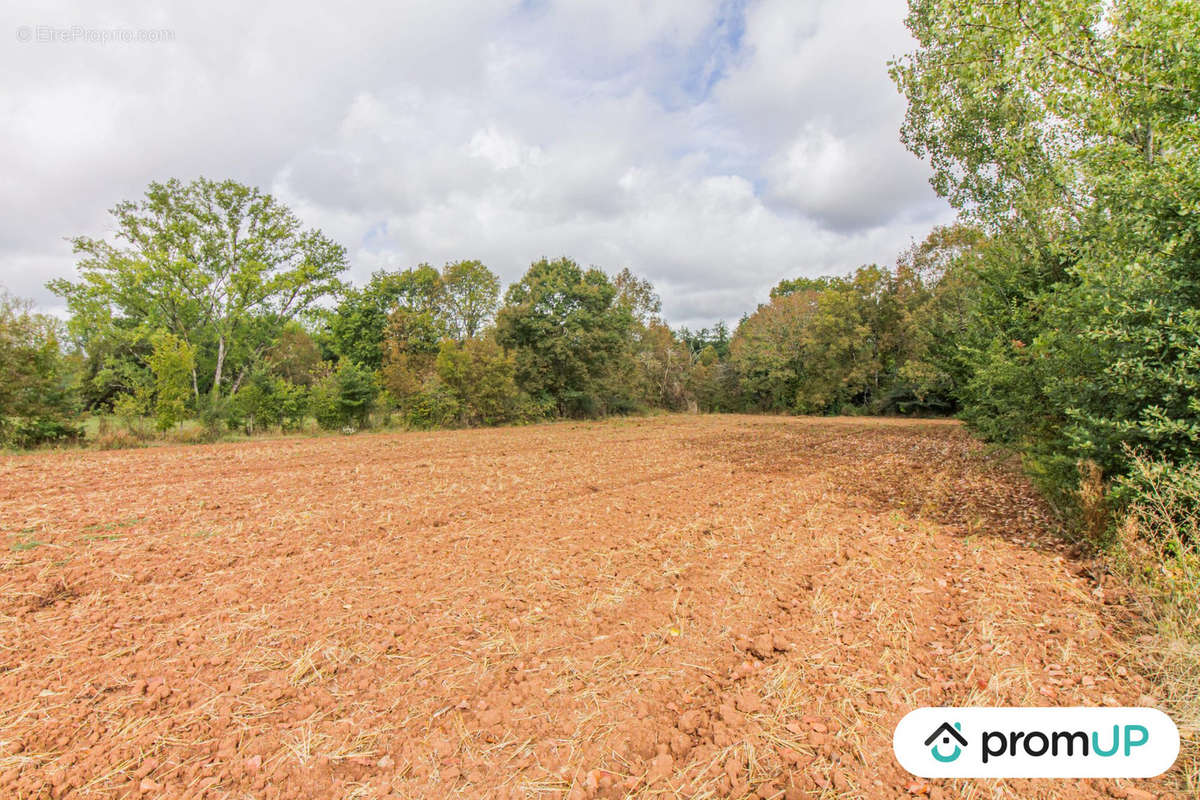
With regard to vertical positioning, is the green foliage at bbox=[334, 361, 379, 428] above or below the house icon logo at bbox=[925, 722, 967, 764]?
above

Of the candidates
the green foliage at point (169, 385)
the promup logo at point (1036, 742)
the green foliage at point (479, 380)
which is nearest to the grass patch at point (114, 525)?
the promup logo at point (1036, 742)

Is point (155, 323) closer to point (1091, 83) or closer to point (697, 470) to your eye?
point (697, 470)

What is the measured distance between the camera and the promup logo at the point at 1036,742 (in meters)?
2.29

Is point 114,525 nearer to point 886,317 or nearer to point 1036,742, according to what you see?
point 1036,742

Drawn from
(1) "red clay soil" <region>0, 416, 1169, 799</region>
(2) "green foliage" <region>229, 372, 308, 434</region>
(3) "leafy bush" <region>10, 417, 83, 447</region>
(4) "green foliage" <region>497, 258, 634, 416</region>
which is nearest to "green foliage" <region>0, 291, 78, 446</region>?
(3) "leafy bush" <region>10, 417, 83, 447</region>

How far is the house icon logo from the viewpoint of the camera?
2.39 metres

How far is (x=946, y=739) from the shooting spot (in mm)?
2477

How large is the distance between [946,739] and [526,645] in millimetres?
2429

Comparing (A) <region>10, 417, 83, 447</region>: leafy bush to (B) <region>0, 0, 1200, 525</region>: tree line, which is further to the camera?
(A) <region>10, 417, 83, 447</region>: leafy bush

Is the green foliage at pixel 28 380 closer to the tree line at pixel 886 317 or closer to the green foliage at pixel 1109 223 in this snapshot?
the tree line at pixel 886 317

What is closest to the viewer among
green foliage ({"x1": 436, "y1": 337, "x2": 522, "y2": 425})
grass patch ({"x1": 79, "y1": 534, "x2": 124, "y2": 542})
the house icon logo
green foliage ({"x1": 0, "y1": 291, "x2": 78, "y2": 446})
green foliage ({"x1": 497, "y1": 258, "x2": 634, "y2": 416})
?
the house icon logo

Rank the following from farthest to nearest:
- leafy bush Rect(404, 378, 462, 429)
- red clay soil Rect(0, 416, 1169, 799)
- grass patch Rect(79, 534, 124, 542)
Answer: leafy bush Rect(404, 378, 462, 429) < grass patch Rect(79, 534, 124, 542) < red clay soil Rect(0, 416, 1169, 799)

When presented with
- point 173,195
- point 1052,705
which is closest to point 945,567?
point 1052,705

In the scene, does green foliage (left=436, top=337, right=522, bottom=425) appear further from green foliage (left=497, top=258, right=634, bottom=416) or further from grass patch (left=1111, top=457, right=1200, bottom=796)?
grass patch (left=1111, top=457, right=1200, bottom=796)
